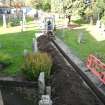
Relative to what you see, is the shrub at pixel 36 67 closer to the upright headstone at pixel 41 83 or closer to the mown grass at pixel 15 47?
the upright headstone at pixel 41 83

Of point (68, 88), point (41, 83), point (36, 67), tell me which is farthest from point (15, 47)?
point (68, 88)

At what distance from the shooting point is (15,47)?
21.5 m

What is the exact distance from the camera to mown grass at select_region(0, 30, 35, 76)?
15336mm

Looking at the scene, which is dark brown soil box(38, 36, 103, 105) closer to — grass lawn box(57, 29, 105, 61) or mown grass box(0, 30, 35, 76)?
mown grass box(0, 30, 35, 76)

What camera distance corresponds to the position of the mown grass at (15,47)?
15.3 meters

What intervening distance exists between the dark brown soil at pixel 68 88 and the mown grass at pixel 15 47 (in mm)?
2281

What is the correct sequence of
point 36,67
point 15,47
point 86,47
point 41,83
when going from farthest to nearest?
point 86,47 < point 15,47 < point 36,67 < point 41,83

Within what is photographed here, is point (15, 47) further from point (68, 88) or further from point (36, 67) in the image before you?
point (68, 88)

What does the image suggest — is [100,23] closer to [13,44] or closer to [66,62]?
[13,44]

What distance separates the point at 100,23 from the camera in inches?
1211

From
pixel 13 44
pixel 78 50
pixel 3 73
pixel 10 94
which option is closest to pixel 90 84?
pixel 10 94

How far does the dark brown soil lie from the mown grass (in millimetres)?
2281

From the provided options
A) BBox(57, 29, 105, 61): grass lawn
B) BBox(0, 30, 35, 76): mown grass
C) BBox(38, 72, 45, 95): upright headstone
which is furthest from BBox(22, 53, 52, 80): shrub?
BBox(57, 29, 105, 61): grass lawn

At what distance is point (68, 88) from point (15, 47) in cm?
1076
